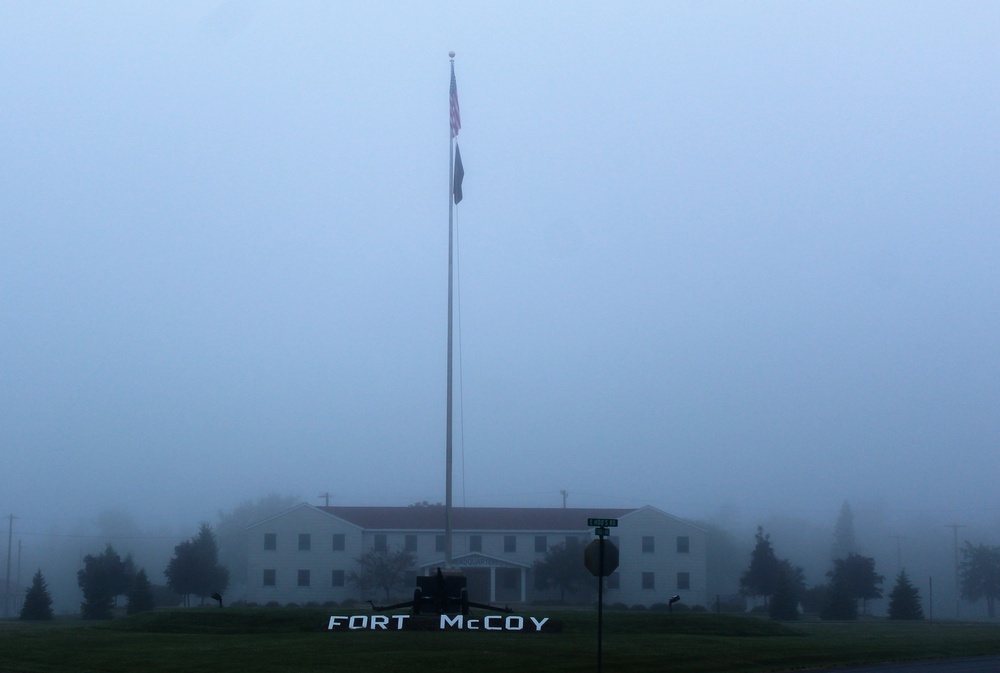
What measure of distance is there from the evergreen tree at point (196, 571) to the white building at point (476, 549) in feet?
10.9

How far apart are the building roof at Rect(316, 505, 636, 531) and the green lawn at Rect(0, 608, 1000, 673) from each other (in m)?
22.7

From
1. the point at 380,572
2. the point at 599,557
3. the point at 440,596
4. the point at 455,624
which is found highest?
the point at 599,557

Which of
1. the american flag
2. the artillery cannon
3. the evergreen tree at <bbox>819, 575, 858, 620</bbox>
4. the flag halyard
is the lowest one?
the evergreen tree at <bbox>819, 575, 858, 620</bbox>

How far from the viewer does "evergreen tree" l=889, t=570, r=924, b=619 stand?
165ft

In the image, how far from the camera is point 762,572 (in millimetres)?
51625

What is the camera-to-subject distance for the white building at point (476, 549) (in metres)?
52.8

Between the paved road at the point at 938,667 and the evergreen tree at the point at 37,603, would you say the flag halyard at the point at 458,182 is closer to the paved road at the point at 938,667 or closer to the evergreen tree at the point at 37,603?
the paved road at the point at 938,667

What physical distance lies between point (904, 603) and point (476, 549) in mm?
21533

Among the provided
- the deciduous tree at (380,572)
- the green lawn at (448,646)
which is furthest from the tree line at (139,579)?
the green lawn at (448,646)

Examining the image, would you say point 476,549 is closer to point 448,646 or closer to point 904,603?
point 904,603

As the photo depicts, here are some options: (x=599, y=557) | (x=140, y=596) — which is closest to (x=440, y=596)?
(x=599, y=557)

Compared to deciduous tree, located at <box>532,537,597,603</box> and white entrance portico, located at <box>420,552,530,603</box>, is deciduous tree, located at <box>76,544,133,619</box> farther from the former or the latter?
deciduous tree, located at <box>532,537,597,603</box>

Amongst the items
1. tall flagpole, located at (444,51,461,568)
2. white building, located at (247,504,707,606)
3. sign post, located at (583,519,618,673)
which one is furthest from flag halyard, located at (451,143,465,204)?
white building, located at (247,504,707,606)

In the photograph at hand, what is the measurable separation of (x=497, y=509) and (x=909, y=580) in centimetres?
2243
